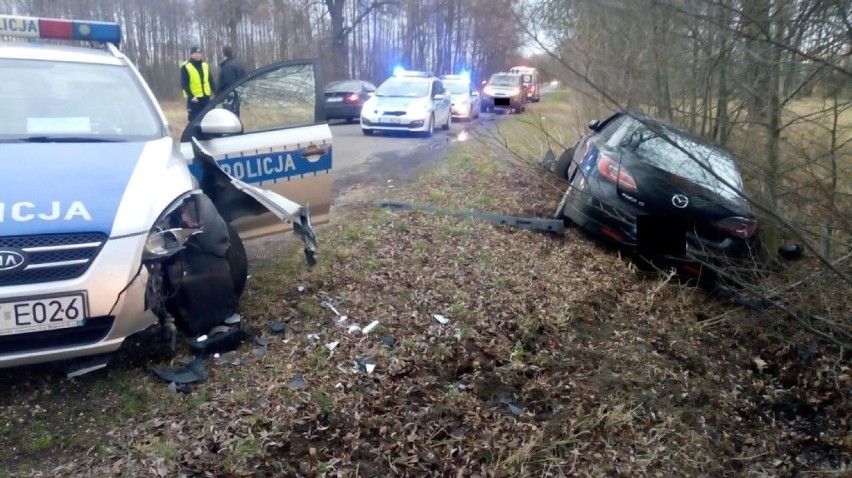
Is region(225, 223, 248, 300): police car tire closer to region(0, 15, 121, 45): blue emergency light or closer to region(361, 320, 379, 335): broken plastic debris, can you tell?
region(361, 320, 379, 335): broken plastic debris

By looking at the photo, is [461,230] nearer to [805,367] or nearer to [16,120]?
[805,367]

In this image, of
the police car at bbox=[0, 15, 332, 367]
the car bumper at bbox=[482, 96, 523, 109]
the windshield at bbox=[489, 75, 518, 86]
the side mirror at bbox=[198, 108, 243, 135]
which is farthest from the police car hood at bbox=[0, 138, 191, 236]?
the windshield at bbox=[489, 75, 518, 86]

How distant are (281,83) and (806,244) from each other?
3.93 meters

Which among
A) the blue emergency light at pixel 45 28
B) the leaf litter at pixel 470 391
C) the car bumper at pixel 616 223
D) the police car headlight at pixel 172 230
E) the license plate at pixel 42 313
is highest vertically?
the blue emergency light at pixel 45 28

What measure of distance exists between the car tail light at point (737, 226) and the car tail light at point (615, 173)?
0.84 meters

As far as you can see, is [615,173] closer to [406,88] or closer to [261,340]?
[261,340]

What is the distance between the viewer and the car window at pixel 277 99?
A: 16.8 feet

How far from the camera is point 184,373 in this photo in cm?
373

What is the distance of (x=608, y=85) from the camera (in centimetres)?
487

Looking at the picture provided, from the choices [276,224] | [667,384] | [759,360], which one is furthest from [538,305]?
[276,224]

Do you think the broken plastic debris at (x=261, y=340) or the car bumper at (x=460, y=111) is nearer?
the broken plastic debris at (x=261, y=340)

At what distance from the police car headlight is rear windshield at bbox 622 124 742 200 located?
3.09 m

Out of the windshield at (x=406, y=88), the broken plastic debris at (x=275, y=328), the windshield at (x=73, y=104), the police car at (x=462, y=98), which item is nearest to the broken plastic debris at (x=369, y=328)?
the broken plastic debris at (x=275, y=328)

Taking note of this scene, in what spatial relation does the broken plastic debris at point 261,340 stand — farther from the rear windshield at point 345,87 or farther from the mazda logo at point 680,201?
the rear windshield at point 345,87
